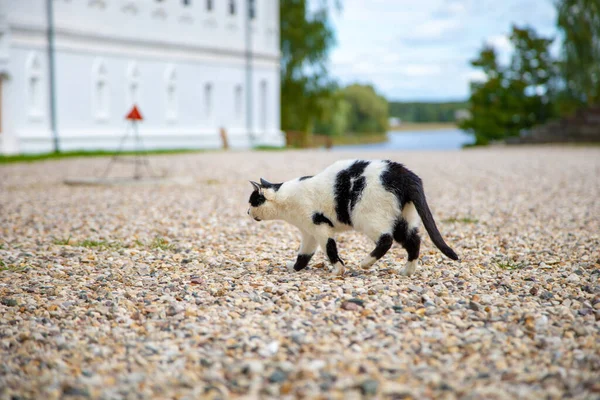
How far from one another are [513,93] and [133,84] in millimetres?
18924

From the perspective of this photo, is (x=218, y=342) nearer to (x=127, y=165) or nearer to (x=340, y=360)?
(x=340, y=360)

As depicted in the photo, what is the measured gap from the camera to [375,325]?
4.57m

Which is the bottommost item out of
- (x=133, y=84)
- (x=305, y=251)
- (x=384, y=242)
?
(x=305, y=251)

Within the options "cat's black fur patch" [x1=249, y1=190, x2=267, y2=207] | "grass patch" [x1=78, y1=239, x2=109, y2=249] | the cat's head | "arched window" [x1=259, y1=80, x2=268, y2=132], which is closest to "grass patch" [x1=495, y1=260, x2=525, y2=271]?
the cat's head

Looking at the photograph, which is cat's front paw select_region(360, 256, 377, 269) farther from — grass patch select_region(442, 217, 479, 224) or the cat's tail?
grass patch select_region(442, 217, 479, 224)

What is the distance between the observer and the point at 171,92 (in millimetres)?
31953

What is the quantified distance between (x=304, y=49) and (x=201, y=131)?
438 inches

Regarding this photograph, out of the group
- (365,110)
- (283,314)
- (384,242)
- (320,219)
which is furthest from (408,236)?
(365,110)

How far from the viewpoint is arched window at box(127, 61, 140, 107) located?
29.4 meters

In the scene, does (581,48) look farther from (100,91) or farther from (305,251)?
(305,251)

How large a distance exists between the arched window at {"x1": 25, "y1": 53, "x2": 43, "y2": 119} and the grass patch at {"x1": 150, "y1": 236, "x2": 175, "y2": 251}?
62.8 ft

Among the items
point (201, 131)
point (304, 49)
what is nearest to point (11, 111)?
point (201, 131)

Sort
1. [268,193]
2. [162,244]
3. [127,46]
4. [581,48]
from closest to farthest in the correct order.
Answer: [268,193], [162,244], [127,46], [581,48]

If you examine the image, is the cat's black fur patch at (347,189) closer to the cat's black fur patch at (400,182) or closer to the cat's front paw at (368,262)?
the cat's black fur patch at (400,182)
